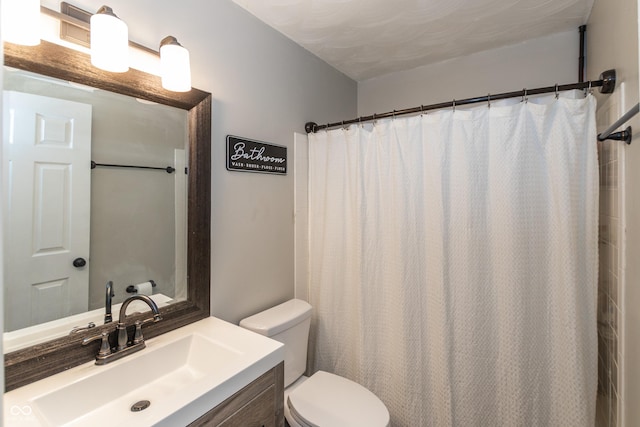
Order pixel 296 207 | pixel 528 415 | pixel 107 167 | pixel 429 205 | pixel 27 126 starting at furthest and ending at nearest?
1. pixel 296 207
2. pixel 429 205
3. pixel 528 415
4. pixel 107 167
5. pixel 27 126

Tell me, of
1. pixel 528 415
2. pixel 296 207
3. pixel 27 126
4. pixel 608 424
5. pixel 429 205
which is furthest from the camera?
pixel 296 207

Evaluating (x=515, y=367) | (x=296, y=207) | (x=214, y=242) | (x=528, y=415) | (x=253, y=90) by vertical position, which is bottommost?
(x=528, y=415)

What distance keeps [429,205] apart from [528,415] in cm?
104

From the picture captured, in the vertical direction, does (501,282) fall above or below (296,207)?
below

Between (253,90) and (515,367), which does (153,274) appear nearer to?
(253,90)

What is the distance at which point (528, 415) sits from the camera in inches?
54.9

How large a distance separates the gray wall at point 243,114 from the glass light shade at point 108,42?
17cm

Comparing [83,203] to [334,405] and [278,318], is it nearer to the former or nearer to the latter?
[278,318]

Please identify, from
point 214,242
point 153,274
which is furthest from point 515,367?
point 153,274

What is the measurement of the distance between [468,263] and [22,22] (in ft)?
6.12

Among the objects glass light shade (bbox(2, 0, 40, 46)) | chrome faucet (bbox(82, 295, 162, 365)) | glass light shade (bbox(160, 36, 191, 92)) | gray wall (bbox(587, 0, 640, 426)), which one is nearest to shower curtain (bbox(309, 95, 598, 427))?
gray wall (bbox(587, 0, 640, 426))

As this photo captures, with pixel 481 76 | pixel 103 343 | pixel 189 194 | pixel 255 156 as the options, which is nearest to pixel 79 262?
pixel 103 343

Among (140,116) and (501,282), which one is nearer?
(140,116)

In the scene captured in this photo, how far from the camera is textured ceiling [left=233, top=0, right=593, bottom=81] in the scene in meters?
1.55
